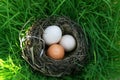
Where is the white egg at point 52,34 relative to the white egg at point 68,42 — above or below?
above

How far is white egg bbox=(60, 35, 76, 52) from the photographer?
1.80 m

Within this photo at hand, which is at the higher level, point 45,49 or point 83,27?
point 83,27

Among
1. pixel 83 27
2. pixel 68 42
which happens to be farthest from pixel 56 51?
pixel 83 27

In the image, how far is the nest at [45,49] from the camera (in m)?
1.74

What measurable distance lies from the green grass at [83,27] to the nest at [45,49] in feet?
0.16

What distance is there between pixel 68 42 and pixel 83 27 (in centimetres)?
13

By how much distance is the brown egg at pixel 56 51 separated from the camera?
175cm

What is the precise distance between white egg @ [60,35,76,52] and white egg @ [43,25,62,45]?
1.3 inches

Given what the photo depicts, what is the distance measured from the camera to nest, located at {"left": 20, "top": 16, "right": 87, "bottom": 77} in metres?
1.74

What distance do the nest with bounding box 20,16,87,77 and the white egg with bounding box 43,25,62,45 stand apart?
26 millimetres

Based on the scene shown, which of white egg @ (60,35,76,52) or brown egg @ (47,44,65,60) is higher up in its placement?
white egg @ (60,35,76,52)

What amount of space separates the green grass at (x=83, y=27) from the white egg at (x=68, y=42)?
10 cm

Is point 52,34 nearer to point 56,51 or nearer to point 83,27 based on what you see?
point 56,51

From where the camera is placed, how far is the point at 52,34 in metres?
1.76
